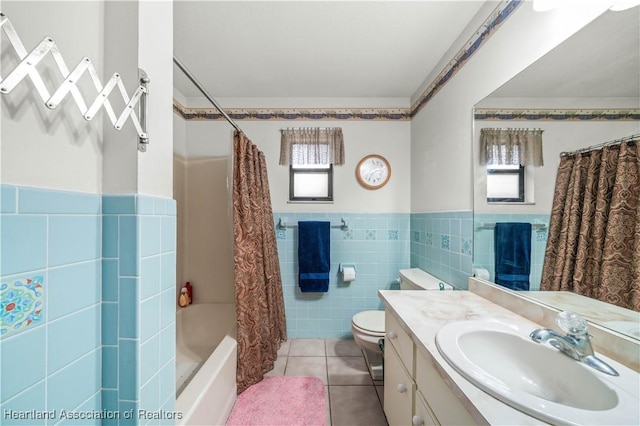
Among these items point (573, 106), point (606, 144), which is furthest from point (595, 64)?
point (606, 144)

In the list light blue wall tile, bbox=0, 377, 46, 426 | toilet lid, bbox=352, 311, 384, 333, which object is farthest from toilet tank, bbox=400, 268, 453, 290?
light blue wall tile, bbox=0, 377, 46, 426

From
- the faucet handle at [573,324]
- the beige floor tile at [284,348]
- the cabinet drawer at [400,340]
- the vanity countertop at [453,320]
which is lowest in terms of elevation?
the beige floor tile at [284,348]

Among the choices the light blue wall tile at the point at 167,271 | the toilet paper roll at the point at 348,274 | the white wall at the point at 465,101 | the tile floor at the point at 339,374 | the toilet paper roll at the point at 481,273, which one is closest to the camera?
the light blue wall tile at the point at 167,271

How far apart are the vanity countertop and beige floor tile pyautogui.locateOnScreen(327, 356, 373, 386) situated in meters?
0.86

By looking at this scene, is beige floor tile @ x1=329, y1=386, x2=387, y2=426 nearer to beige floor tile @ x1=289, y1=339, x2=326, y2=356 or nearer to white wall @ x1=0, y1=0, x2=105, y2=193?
beige floor tile @ x1=289, y1=339, x2=326, y2=356

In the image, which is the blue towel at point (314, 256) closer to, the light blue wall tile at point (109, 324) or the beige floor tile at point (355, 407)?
the beige floor tile at point (355, 407)

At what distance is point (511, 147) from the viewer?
1.10 m

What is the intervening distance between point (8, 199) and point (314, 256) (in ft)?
5.99

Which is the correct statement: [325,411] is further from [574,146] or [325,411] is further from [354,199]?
[574,146]

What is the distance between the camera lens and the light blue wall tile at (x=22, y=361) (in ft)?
1.46

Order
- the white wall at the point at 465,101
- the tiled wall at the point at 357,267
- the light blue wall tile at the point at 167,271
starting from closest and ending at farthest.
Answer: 1. the light blue wall tile at the point at 167,271
2. the white wall at the point at 465,101
3. the tiled wall at the point at 357,267

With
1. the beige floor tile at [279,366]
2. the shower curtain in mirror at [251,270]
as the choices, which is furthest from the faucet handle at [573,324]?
the beige floor tile at [279,366]

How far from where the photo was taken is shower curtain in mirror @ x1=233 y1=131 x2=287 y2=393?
1.48 metres

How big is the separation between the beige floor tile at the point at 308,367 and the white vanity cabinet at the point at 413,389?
0.63 metres
